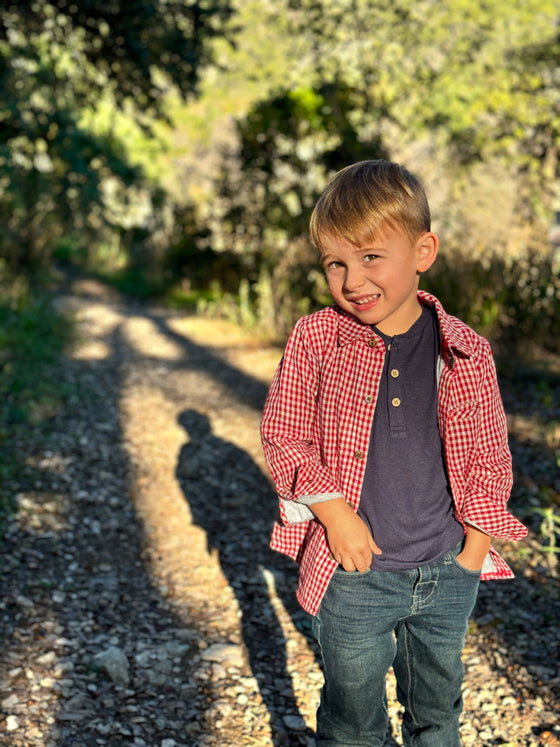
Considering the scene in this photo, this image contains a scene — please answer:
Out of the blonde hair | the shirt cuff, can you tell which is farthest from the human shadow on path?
the blonde hair

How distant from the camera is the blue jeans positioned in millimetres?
1589

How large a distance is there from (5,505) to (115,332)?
4.97 meters

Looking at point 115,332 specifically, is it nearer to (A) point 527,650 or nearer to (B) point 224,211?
(B) point 224,211

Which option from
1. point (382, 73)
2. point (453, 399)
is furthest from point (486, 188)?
point (453, 399)

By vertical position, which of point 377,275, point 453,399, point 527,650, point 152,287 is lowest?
point 152,287

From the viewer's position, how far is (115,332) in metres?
8.59

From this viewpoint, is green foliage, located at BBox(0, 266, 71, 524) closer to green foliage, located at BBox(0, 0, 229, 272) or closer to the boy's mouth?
green foliage, located at BBox(0, 0, 229, 272)

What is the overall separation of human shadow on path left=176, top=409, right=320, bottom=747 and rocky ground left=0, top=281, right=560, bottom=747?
10 mm

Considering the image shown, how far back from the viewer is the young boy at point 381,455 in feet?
5.10

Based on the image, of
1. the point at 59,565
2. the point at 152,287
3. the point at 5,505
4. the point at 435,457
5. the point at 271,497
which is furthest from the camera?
the point at 152,287

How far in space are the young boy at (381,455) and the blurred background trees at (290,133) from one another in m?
4.31

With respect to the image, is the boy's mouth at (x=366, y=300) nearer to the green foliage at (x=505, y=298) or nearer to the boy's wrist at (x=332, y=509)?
the boy's wrist at (x=332, y=509)

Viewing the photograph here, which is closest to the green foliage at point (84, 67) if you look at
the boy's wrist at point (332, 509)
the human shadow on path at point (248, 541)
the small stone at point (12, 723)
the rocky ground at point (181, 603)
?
the rocky ground at point (181, 603)

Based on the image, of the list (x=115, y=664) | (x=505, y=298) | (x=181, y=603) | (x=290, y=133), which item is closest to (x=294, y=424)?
(x=115, y=664)
